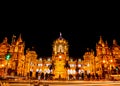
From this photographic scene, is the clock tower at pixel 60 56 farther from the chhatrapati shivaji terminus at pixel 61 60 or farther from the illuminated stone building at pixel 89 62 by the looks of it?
the illuminated stone building at pixel 89 62

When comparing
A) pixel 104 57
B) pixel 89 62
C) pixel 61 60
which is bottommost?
pixel 89 62

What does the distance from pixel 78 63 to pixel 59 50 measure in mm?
11184

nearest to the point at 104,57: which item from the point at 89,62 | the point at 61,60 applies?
the point at 89,62

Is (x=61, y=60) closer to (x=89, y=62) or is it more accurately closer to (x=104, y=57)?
(x=89, y=62)

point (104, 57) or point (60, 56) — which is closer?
point (104, 57)

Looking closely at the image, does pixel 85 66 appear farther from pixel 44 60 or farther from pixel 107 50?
pixel 44 60

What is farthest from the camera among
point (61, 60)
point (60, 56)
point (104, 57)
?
point (60, 56)

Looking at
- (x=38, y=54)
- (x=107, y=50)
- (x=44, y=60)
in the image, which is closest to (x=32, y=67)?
(x=44, y=60)

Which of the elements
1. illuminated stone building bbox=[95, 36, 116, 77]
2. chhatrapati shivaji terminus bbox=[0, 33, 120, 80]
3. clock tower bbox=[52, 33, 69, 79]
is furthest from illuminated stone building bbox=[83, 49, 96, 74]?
clock tower bbox=[52, 33, 69, 79]

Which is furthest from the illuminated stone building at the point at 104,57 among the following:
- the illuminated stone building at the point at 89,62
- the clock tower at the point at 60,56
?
the clock tower at the point at 60,56

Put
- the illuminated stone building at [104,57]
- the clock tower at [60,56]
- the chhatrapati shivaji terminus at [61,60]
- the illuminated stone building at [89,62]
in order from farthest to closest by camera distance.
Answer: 1. the illuminated stone building at [89,62]
2. the clock tower at [60,56]
3. the chhatrapati shivaji terminus at [61,60]
4. the illuminated stone building at [104,57]

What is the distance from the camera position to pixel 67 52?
312ft

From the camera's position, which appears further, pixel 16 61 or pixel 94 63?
pixel 94 63

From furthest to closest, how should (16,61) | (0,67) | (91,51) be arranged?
1. (91,51)
2. (16,61)
3. (0,67)
